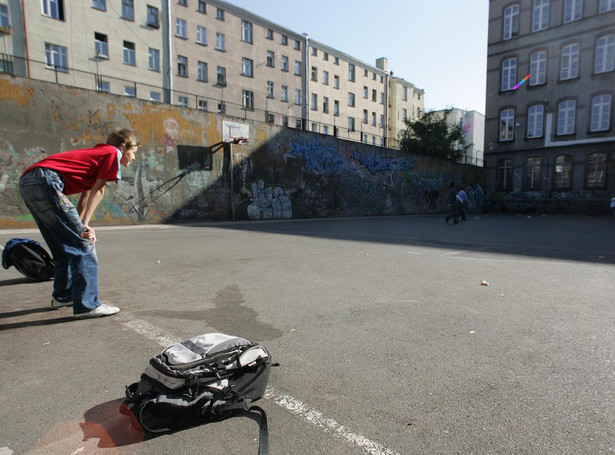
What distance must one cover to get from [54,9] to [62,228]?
32609 mm

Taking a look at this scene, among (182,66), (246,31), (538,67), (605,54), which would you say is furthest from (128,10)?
(605,54)

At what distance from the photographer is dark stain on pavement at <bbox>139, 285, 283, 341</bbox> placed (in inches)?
135

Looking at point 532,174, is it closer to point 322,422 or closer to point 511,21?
point 511,21

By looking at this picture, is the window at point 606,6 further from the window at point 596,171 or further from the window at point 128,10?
the window at point 128,10

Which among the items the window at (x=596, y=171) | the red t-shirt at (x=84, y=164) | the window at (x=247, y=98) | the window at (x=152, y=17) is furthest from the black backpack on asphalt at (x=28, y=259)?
the window at (x=247, y=98)

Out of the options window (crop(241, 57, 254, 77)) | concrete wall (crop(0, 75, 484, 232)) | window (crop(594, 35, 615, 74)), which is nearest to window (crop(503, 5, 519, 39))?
window (crop(594, 35, 615, 74))

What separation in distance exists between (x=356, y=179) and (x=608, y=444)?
2382cm

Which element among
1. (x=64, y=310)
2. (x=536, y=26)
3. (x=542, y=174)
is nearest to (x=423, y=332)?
(x=64, y=310)

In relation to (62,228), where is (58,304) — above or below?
below

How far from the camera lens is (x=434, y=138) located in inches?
1324

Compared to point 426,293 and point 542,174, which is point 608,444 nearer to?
point 426,293

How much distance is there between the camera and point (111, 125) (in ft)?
49.6

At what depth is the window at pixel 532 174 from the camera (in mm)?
31953

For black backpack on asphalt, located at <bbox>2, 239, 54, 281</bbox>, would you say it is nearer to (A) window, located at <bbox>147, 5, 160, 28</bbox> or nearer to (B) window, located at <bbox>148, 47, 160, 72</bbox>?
(B) window, located at <bbox>148, 47, 160, 72</bbox>
